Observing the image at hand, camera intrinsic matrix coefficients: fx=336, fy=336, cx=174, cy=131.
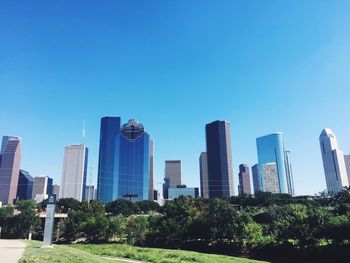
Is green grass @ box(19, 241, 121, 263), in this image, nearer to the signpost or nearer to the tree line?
the signpost

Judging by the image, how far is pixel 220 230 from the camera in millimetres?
70875

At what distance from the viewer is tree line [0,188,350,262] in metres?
52.6

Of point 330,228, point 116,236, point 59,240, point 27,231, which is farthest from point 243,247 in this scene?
point 27,231

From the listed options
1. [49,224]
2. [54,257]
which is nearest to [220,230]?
[49,224]

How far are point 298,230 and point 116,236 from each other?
50671 mm

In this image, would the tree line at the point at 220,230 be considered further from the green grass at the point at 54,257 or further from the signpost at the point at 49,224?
the green grass at the point at 54,257

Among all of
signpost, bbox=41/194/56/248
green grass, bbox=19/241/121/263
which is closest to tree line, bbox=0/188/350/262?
signpost, bbox=41/194/56/248

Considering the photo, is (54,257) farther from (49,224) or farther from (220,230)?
(220,230)

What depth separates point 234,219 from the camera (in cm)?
7025

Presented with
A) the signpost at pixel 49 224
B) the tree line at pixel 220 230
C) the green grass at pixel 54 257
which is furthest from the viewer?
the signpost at pixel 49 224

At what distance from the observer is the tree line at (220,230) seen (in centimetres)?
5256

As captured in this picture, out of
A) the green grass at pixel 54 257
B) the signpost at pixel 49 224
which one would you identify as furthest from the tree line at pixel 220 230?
the green grass at pixel 54 257

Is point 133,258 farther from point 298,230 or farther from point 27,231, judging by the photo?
point 27,231

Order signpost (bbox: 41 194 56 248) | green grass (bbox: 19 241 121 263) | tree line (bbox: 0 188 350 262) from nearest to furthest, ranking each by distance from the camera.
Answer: green grass (bbox: 19 241 121 263), tree line (bbox: 0 188 350 262), signpost (bbox: 41 194 56 248)
